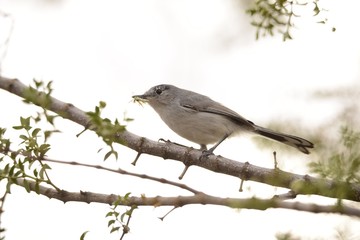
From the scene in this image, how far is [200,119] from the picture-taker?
4.52 meters

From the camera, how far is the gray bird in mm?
4402

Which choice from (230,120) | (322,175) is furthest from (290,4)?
(230,120)

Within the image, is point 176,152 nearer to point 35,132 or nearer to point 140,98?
point 35,132

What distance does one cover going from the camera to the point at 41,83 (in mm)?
1656

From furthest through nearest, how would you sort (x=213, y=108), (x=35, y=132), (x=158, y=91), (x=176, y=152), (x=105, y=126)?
(x=158, y=91)
(x=213, y=108)
(x=176, y=152)
(x=35, y=132)
(x=105, y=126)

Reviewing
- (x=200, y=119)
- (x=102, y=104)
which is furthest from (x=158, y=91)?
(x=102, y=104)

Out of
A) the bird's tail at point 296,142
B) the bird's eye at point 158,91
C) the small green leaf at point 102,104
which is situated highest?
the bird's eye at point 158,91

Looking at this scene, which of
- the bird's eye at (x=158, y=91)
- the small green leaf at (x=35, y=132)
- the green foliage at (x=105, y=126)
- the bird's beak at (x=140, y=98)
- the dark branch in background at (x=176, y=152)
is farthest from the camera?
the bird's eye at (x=158, y=91)

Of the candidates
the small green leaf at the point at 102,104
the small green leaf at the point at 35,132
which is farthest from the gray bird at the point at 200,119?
the small green leaf at the point at 102,104

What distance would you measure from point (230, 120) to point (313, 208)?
143 inches

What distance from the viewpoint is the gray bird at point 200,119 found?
440 cm

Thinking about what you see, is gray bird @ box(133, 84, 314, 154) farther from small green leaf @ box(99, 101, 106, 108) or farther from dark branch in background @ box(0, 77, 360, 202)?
small green leaf @ box(99, 101, 106, 108)

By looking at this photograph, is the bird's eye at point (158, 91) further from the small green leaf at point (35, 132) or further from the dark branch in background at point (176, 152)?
the small green leaf at point (35, 132)

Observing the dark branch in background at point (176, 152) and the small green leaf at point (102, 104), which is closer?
the small green leaf at point (102, 104)
